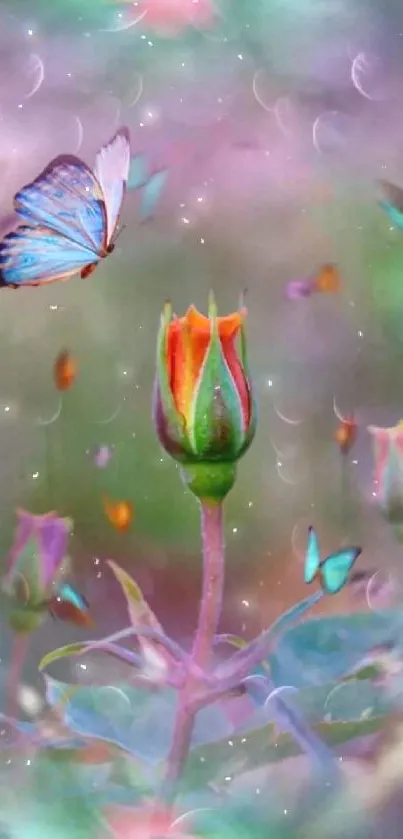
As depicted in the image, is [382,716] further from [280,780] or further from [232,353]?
[232,353]

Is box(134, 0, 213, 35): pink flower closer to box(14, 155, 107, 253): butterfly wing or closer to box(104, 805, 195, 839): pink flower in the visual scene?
box(14, 155, 107, 253): butterfly wing

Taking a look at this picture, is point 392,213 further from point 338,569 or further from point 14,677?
point 14,677

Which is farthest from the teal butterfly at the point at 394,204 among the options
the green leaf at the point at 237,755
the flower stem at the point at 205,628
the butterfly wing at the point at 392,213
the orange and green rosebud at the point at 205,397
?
the green leaf at the point at 237,755

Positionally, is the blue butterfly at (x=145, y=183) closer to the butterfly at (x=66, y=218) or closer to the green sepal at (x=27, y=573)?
the butterfly at (x=66, y=218)

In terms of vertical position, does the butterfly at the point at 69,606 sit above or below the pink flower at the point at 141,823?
above

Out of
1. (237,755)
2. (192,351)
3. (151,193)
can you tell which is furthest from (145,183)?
(237,755)

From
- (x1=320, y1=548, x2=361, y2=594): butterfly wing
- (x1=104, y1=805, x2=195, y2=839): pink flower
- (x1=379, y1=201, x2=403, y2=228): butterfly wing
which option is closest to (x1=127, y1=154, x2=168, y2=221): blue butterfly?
(x1=379, y1=201, x2=403, y2=228): butterfly wing
